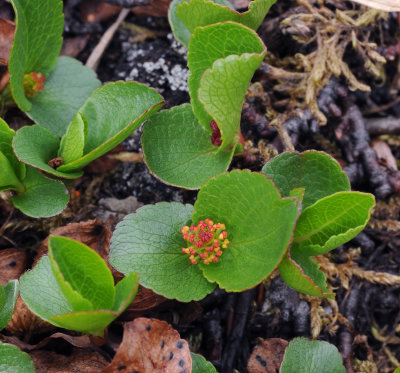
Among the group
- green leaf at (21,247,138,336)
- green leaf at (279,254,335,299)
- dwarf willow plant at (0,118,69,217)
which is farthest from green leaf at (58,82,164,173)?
green leaf at (279,254,335,299)

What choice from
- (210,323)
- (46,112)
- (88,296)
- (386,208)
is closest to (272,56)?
(386,208)

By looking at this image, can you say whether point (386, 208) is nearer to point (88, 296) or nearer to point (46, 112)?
point (88, 296)

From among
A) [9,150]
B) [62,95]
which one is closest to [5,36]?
[62,95]

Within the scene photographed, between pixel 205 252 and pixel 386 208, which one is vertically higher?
pixel 205 252

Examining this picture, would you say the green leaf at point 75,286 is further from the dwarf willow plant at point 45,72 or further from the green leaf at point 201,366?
the dwarf willow plant at point 45,72

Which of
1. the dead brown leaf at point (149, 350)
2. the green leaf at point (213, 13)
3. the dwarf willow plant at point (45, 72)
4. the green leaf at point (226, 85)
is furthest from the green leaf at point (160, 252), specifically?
the green leaf at point (213, 13)

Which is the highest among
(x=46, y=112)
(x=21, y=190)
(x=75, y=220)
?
(x=46, y=112)

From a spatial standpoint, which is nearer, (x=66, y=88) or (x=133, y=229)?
(x=133, y=229)

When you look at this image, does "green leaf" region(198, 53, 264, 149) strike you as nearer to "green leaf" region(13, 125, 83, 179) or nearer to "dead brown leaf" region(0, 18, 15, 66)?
"green leaf" region(13, 125, 83, 179)

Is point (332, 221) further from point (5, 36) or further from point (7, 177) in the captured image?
point (5, 36)
